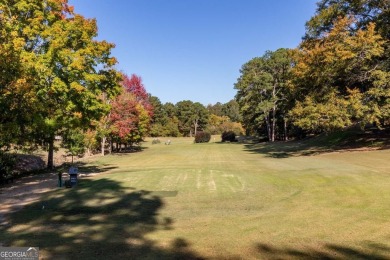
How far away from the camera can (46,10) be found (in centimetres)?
2316

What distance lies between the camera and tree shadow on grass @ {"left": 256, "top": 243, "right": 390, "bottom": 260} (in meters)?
7.20

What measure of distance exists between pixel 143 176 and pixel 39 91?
298 inches

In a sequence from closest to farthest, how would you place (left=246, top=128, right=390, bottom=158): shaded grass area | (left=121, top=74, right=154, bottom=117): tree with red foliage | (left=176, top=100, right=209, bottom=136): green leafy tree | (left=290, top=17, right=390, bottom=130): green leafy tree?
(left=290, top=17, right=390, bottom=130): green leafy tree < (left=246, top=128, right=390, bottom=158): shaded grass area < (left=121, top=74, right=154, bottom=117): tree with red foliage < (left=176, top=100, right=209, bottom=136): green leafy tree

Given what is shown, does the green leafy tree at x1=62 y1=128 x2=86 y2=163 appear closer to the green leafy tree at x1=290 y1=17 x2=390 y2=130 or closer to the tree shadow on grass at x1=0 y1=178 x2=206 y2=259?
the tree shadow on grass at x1=0 y1=178 x2=206 y2=259

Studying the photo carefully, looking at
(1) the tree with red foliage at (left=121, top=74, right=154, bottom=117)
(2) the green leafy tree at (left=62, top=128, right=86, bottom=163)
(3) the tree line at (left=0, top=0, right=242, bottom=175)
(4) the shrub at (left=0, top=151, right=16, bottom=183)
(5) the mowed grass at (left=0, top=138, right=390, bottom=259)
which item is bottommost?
(5) the mowed grass at (left=0, top=138, right=390, bottom=259)

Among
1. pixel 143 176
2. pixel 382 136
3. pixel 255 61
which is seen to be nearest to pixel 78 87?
pixel 143 176

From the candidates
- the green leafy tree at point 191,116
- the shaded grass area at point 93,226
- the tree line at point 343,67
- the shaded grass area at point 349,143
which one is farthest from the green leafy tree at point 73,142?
the green leafy tree at point 191,116

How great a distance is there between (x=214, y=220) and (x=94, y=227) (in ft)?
11.2

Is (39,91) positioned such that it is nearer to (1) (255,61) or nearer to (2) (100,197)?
(2) (100,197)

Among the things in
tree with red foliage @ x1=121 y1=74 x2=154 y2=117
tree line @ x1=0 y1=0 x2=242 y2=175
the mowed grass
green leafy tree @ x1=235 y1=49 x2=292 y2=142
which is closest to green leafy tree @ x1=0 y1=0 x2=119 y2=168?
tree line @ x1=0 y1=0 x2=242 y2=175

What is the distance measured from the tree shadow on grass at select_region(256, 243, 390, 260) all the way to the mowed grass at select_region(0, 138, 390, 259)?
0.02 metres

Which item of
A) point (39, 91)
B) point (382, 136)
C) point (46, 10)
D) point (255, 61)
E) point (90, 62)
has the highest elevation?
point (255, 61)

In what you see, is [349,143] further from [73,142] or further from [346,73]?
[73,142]

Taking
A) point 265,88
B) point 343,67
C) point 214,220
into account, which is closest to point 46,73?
point 214,220
